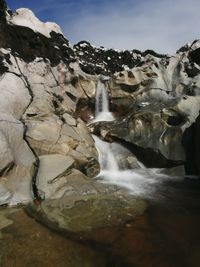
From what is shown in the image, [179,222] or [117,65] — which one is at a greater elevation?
[117,65]

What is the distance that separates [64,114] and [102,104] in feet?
25.3

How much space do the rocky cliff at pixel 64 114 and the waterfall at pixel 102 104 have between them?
1.45 ft

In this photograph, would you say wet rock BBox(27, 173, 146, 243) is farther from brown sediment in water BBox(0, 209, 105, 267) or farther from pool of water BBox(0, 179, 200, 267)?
brown sediment in water BBox(0, 209, 105, 267)

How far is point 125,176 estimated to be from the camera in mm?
15258

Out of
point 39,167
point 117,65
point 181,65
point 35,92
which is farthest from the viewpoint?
point 117,65

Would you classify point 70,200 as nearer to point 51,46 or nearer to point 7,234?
point 7,234

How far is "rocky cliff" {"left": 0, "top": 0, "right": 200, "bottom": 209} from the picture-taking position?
12.5 meters

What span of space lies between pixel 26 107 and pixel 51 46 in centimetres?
800

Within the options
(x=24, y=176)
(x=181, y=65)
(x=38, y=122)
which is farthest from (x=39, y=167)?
(x=181, y=65)

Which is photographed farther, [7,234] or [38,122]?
[38,122]

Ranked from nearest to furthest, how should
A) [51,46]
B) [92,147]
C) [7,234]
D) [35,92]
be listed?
[7,234] → [92,147] → [35,92] → [51,46]

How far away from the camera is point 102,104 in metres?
24.6

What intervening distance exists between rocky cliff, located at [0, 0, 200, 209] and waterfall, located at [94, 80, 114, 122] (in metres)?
0.44

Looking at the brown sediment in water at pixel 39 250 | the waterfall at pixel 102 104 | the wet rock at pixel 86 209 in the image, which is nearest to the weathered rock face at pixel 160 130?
the waterfall at pixel 102 104
